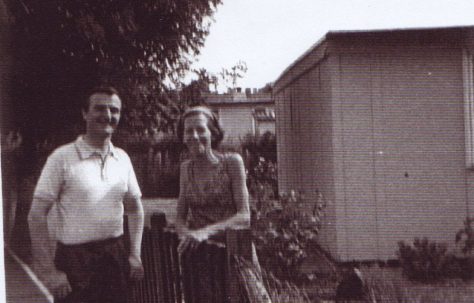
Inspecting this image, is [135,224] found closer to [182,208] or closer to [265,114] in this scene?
[182,208]

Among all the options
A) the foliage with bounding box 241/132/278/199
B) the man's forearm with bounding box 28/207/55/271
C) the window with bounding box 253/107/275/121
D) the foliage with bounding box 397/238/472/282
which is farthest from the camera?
the window with bounding box 253/107/275/121

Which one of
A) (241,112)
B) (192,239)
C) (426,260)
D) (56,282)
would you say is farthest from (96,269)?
(426,260)

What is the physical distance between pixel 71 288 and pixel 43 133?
155cm

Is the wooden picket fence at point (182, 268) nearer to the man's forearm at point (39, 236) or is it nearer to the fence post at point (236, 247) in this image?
the fence post at point (236, 247)

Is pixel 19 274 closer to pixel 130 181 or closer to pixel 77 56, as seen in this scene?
pixel 77 56

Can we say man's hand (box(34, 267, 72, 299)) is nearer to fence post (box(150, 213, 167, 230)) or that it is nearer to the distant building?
fence post (box(150, 213, 167, 230))

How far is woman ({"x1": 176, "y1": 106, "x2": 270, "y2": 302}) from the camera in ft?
6.50

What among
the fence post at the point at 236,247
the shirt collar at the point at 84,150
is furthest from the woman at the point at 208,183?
the shirt collar at the point at 84,150

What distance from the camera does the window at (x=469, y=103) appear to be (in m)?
3.83

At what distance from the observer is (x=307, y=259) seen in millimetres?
3689

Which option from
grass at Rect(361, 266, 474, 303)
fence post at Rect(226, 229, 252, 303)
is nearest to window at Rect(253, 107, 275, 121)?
grass at Rect(361, 266, 474, 303)

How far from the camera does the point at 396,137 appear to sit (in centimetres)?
389

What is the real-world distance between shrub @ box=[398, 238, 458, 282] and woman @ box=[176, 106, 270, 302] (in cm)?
167

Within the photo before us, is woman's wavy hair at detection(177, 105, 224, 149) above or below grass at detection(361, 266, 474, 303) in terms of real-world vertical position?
above
